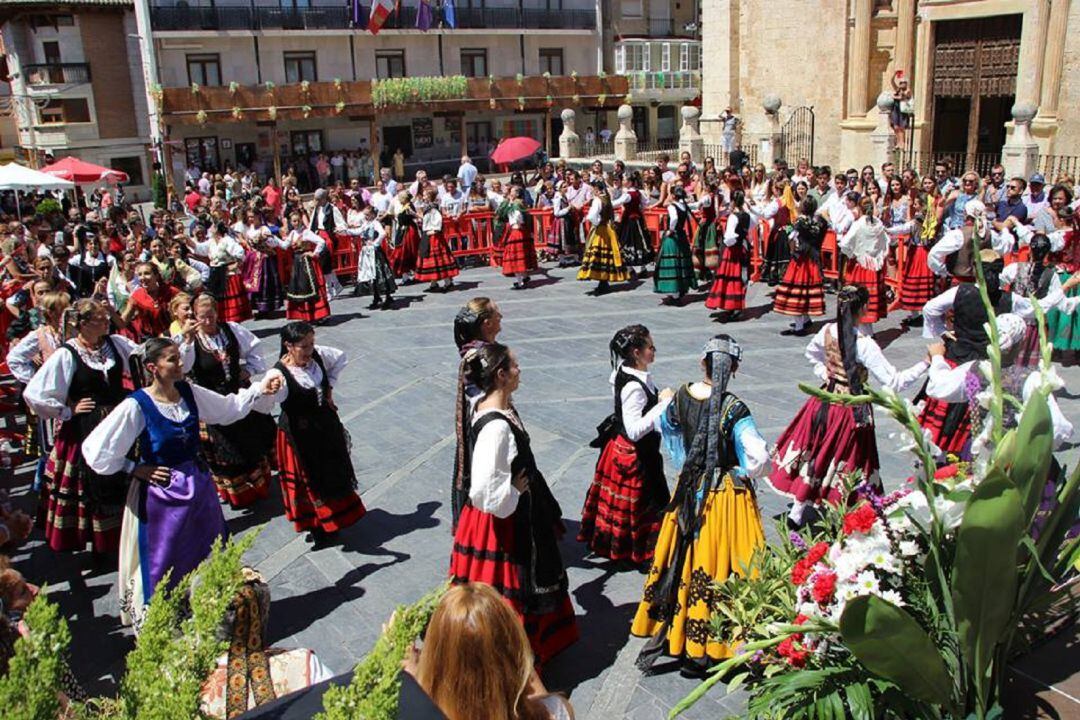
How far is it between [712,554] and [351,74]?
35093 millimetres

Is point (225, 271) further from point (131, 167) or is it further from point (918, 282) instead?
point (131, 167)

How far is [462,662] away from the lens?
8.26ft

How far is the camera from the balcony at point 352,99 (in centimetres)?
3161

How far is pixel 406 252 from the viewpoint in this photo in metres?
14.9

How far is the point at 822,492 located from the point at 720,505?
1699 mm

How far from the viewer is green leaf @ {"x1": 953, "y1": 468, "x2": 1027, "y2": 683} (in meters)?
1.97

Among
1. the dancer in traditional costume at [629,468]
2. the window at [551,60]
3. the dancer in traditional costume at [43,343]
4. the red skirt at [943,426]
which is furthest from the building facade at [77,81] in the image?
the red skirt at [943,426]

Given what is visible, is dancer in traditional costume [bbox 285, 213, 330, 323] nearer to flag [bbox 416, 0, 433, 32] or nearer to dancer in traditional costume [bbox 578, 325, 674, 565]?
dancer in traditional costume [bbox 578, 325, 674, 565]

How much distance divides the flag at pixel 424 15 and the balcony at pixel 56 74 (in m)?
12.1

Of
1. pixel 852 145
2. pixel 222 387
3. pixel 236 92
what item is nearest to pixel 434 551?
pixel 222 387

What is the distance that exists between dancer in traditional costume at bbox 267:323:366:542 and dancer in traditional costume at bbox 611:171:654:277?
8630 mm

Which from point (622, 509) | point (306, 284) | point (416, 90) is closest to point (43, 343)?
point (622, 509)

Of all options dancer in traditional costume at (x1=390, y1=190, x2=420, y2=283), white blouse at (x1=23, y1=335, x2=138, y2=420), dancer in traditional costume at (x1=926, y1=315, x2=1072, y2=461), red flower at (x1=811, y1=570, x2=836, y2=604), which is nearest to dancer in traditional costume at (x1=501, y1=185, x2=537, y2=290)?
dancer in traditional costume at (x1=390, y1=190, x2=420, y2=283)

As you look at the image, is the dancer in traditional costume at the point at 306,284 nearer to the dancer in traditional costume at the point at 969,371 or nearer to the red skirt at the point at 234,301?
the red skirt at the point at 234,301
